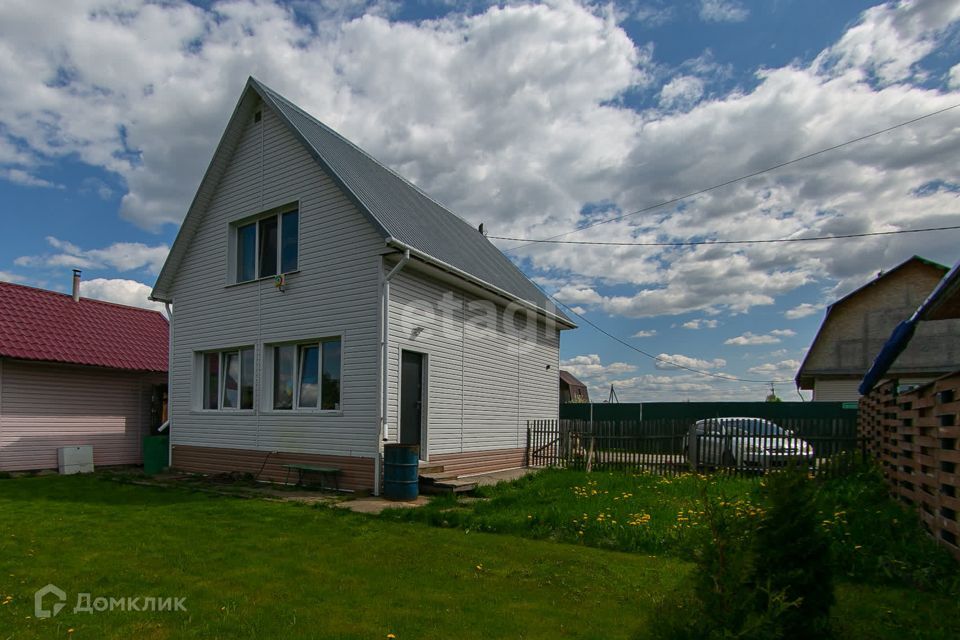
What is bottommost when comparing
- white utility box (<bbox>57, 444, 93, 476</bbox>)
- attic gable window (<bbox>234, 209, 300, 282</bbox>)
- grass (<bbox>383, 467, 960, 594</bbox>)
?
white utility box (<bbox>57, 444, 93, 476</bbox>)

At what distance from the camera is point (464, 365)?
13.5 m

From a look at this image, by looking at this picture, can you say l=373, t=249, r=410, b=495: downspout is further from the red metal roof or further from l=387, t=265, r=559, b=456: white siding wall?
the red metal roof

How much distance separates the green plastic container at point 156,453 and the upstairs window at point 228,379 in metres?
1.67

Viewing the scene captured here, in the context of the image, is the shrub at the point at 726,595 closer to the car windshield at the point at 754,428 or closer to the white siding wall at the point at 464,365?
the white siding wall at the point at 464,365

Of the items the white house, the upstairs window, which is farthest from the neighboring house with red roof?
the upstairs window

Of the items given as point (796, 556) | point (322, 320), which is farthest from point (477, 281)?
point (796, 556)

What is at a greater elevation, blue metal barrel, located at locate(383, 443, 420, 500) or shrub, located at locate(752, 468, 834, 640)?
shrub, located at locate(752, 468, 834, 640)

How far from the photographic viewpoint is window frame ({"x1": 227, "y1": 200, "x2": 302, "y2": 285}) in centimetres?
1294

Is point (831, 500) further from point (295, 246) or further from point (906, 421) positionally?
point (295, 246)

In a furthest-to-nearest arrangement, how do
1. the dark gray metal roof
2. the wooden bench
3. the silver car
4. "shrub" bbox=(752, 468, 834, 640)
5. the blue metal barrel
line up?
the silver car
the dark gray metal roof
the wooden bench
the blue metal barrel
"shrub" bbox=(752, 468, 834, 640)

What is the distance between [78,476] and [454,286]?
9.82 m

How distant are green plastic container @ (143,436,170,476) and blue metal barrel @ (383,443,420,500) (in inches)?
294

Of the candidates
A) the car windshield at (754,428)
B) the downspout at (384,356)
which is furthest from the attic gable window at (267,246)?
the car windshield at (754,428)

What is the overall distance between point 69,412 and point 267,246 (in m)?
7.43
